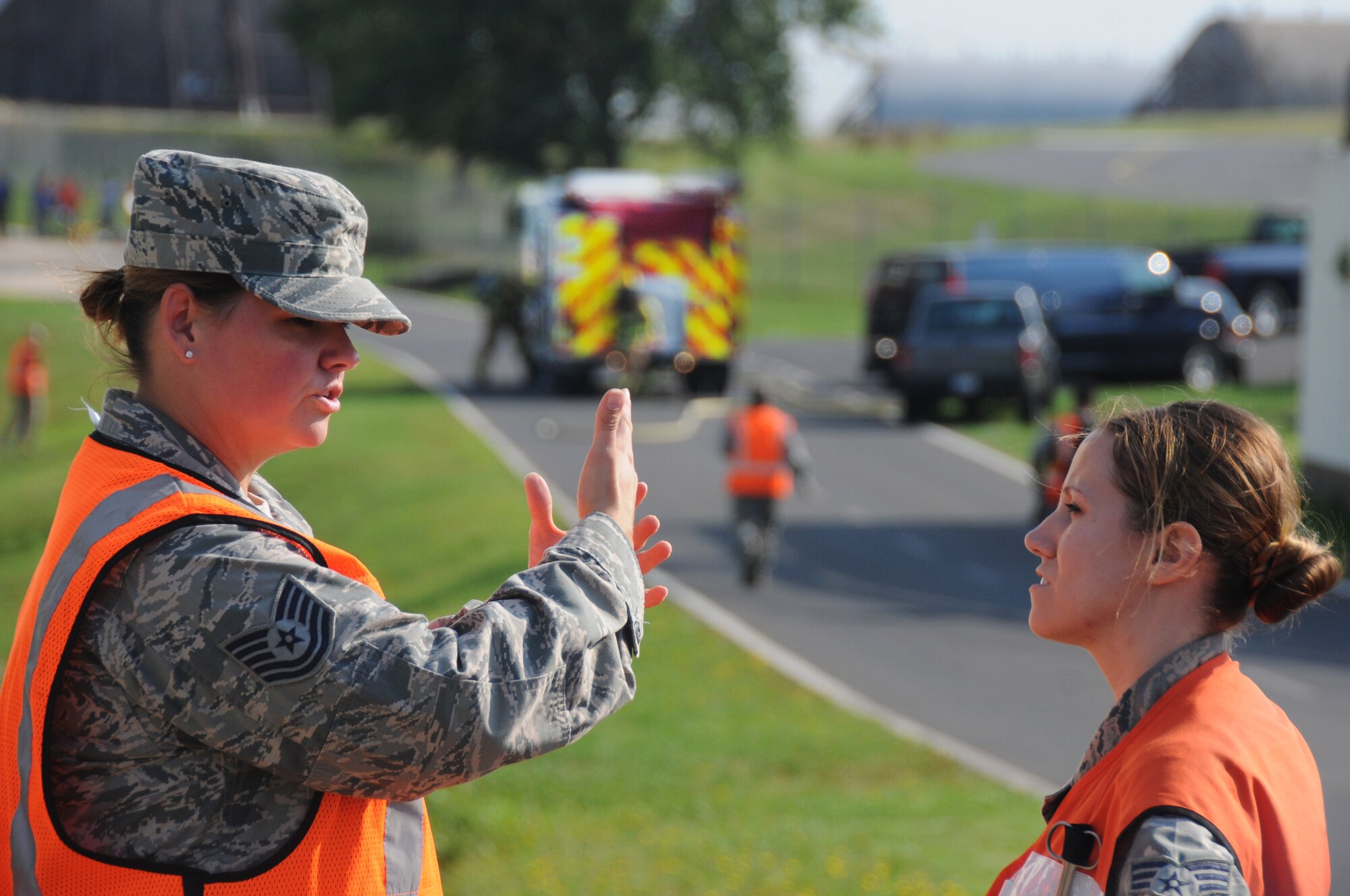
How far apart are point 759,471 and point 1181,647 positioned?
12788 millimetres

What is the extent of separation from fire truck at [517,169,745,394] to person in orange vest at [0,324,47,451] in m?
8.43

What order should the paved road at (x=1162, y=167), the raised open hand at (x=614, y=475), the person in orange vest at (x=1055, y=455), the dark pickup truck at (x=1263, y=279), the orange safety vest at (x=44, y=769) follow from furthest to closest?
the paved road at (x=1162, y=167), the dark pickup truck at (x=1263, y=279), the person in orange vest at (x=1055, y=455), the raised open hand at (x=614, y=475), the orange safety vest at (x=44, y=769)

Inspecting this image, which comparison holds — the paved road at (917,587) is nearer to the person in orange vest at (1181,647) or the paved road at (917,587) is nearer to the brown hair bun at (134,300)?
the person in orange vest at (1181,647)

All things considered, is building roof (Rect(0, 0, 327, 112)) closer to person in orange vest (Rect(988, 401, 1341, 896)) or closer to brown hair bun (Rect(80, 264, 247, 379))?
brown hair bun (Rect(80, 264, 247, 379))

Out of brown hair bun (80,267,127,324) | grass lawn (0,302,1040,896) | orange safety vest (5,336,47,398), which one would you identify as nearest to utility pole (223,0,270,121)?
orange safety vest (5,336,47,398)

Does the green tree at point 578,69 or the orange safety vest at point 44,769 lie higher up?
the green tree at point 578,69

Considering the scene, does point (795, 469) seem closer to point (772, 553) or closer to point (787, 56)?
point (772, 553)

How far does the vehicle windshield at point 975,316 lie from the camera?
23.5 metres

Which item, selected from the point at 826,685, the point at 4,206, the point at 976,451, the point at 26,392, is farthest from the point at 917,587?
the point at 4,206

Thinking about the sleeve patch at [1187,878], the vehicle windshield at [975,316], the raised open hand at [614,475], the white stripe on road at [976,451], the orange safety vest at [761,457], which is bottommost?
the white stripe on road at [976,451]

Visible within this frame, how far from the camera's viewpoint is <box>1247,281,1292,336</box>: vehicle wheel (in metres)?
31.9

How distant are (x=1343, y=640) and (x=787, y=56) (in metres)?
38.9

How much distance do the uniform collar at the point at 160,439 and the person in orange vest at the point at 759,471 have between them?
41.8ft

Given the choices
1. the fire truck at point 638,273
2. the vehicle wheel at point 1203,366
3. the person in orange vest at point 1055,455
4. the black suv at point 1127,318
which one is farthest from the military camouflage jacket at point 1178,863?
the vehicle wheel at point 1203,366
